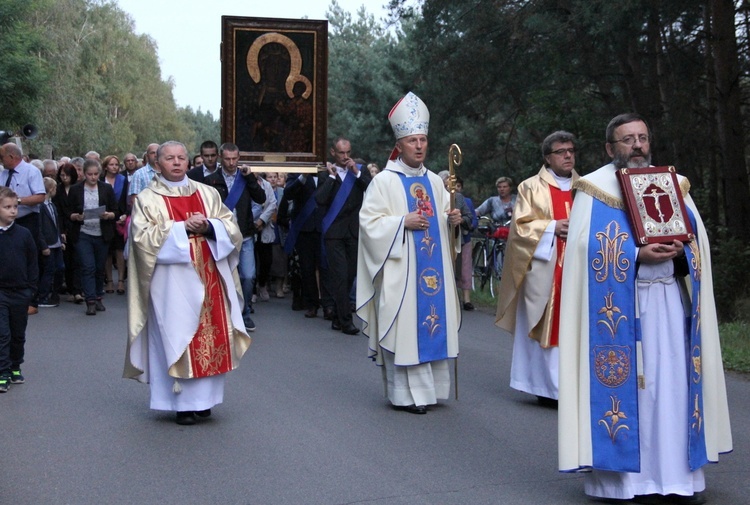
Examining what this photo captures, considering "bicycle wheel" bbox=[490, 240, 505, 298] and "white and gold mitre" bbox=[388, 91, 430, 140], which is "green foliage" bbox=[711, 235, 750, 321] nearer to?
"bicycle wheel" bbox=[490, 240, 505, 298]

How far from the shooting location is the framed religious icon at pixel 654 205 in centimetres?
614

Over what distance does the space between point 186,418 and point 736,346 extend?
6316mm

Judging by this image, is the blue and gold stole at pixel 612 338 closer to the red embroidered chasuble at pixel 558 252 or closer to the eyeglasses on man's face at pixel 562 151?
the red embroidered chasuble at pixel 558 252

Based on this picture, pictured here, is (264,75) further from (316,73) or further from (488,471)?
(488,471)

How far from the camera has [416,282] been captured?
9.20 m

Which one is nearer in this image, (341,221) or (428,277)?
(428,277)

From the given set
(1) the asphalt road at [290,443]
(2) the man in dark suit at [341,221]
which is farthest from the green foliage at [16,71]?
(1) the asphalt road at [290,443]

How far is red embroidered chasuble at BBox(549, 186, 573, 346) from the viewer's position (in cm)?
908

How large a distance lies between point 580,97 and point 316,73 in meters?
7.88

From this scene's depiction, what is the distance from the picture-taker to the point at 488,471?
7008 mm

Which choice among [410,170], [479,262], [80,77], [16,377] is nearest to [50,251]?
[16,377]

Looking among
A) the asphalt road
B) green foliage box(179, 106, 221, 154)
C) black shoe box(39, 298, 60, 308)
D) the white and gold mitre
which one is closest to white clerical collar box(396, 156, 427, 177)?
the white and gold mitre

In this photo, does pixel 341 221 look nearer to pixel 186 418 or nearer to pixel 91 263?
pixel 91 263

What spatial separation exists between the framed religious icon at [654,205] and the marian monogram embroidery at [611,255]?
0.10 m
